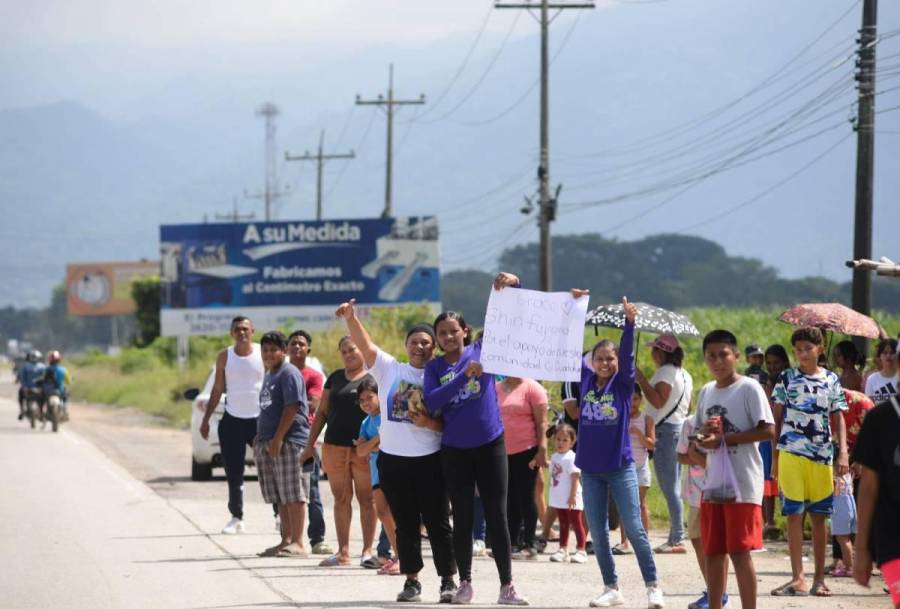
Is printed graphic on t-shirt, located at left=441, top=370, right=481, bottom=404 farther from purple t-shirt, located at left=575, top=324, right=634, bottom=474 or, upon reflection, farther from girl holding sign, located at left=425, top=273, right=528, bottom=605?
purple t-shirt, located at left=575, top=324, right=634, bottom=474

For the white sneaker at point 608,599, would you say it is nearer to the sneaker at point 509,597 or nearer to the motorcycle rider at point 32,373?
the sneaker at point 509,597

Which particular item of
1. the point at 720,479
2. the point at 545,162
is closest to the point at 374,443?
the point at 720,479

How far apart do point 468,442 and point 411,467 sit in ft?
1.61

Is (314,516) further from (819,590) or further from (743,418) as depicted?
(743,418)

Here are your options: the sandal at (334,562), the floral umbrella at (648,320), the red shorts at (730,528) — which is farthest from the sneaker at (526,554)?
the red shorts at (730,528)

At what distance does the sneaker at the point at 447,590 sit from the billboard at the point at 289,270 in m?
39.8

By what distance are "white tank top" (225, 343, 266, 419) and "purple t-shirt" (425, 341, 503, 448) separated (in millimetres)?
4762

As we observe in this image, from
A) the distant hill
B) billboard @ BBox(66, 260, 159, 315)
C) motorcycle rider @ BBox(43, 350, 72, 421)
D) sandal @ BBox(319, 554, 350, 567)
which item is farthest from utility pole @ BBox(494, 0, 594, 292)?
billboard @ BBox(66, 260, 159, 315)

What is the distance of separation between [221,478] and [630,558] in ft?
34.8

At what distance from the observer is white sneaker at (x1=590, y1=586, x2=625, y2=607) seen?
10.1 metres

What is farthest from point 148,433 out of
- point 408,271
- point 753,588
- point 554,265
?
point 554,265

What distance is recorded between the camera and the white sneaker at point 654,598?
32.7 feet

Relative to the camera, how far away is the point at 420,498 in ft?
34.0

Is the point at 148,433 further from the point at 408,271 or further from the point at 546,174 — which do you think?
the point at 408,271
